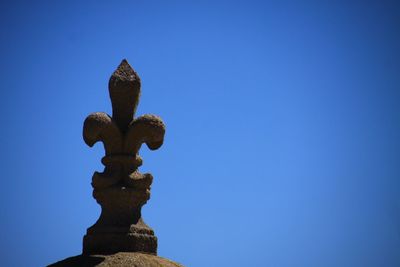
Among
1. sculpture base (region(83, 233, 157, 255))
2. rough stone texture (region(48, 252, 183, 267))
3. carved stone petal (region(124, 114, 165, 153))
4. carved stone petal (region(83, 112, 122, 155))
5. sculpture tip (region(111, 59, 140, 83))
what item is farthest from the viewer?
sculpture tip (region(111, 59, 140, 83))

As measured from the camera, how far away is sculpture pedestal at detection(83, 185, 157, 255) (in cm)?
902

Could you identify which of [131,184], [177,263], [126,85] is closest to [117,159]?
[131,184]

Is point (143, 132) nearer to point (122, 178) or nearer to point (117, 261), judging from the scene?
point (122, 178)

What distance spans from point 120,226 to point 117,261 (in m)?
0.88

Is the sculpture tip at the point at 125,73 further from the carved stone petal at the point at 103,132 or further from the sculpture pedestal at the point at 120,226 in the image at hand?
the sculpture pedestal at the point at 120,226

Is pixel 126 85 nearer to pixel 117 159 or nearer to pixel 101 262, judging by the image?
pixel 117 159

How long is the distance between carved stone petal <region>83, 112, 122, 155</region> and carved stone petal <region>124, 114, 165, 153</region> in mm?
166

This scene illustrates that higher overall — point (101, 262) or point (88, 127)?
point (88, 127)

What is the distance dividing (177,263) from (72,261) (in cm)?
163

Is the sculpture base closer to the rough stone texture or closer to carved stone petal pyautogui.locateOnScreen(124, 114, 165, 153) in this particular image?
the rough stone texture

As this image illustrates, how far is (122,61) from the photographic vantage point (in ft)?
33.2

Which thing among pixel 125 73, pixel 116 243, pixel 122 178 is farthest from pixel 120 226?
pixel 125 73

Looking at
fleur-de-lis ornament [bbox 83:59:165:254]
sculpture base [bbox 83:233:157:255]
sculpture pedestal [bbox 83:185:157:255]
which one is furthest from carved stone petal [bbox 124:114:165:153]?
sculpture base [bbox 83:233:157:255]

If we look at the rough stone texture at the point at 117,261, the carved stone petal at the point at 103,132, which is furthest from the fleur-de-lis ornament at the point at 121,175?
the rough stone texture at the point at 117,261
